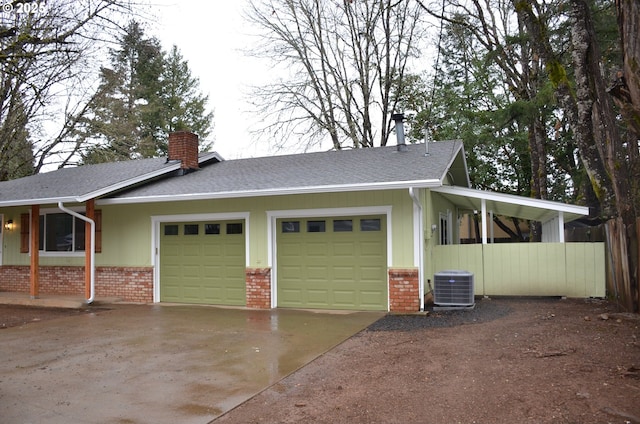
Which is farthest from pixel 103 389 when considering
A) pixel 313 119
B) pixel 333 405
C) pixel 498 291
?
pixel 313 119

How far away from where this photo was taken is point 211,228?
11.3 metres

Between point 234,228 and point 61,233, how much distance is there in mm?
5331

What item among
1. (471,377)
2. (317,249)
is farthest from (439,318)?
(471,377)

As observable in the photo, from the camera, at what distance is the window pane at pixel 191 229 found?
37.5 feet

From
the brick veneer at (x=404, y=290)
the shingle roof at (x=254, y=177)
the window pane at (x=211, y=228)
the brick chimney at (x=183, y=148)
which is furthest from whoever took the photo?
the brick chimney at (x=183, y=148)

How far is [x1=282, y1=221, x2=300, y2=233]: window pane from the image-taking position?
34.4ft

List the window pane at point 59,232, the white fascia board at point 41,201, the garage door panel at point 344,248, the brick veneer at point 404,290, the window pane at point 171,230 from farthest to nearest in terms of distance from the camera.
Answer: the window pane at point 59,232 → the window pane at point 171,230 → the white fascia board at point 41,201 → the garage door panel at point 344,248 → the brick veneer at point 404,290

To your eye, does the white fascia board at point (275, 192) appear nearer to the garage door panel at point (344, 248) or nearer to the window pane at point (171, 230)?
the window pane at point (171, 230)

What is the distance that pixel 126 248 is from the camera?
12.0m

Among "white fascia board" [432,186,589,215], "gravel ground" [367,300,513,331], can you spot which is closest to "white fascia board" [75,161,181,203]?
"gravel ground" [367,300,513,331]

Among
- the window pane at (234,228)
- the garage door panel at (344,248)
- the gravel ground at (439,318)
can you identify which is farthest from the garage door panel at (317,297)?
the window pane at (234,228)

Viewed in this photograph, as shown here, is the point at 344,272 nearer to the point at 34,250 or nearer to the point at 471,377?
the point at 471,377

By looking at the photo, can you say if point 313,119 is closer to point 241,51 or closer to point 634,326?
point 241,51

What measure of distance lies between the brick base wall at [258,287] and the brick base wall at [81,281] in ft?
8.75
